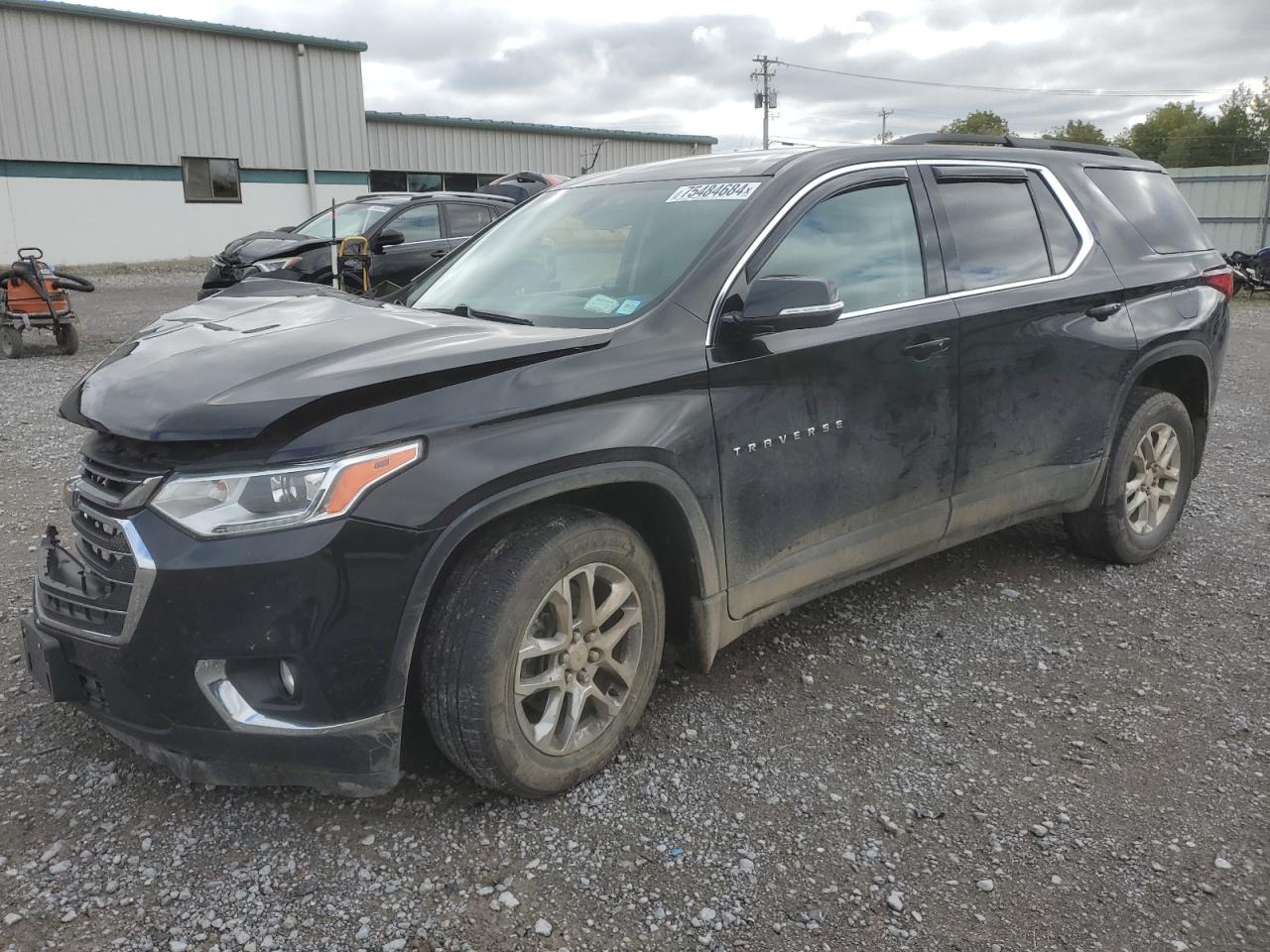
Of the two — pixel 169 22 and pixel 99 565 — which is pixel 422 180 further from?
pixel 99 565

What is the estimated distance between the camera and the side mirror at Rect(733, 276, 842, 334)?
9.68ft

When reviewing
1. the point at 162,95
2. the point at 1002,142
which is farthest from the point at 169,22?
the point at 1002,142

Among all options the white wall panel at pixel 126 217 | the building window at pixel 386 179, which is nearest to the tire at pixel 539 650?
the white wall panel at pixel 126 217

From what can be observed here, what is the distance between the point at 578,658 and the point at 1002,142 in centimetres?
301

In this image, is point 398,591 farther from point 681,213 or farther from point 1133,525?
point 1133,525

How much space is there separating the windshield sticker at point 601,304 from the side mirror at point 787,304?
40cm

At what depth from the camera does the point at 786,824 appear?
2.78m

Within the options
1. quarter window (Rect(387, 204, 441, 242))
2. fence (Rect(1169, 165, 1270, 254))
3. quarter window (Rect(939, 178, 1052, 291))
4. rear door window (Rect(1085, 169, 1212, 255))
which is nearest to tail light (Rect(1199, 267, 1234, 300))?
rear door window (Rect(1085, 169, 1212, 255))

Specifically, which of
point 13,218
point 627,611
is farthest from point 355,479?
point 13,218

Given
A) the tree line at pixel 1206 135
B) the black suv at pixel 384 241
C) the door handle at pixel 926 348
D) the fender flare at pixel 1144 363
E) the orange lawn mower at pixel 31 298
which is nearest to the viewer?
the door handle at pixel 926 348

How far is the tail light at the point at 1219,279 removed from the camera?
15.4ft

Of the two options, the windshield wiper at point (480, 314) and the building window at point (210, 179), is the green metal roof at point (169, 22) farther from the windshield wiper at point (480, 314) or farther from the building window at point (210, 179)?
the windshield wiper at point (480, 314)

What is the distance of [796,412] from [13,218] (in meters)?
25.5

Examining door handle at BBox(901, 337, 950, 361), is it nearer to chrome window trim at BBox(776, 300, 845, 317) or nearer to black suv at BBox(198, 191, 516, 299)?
chrome window trim at BBox(776, 300, 845, 317)
